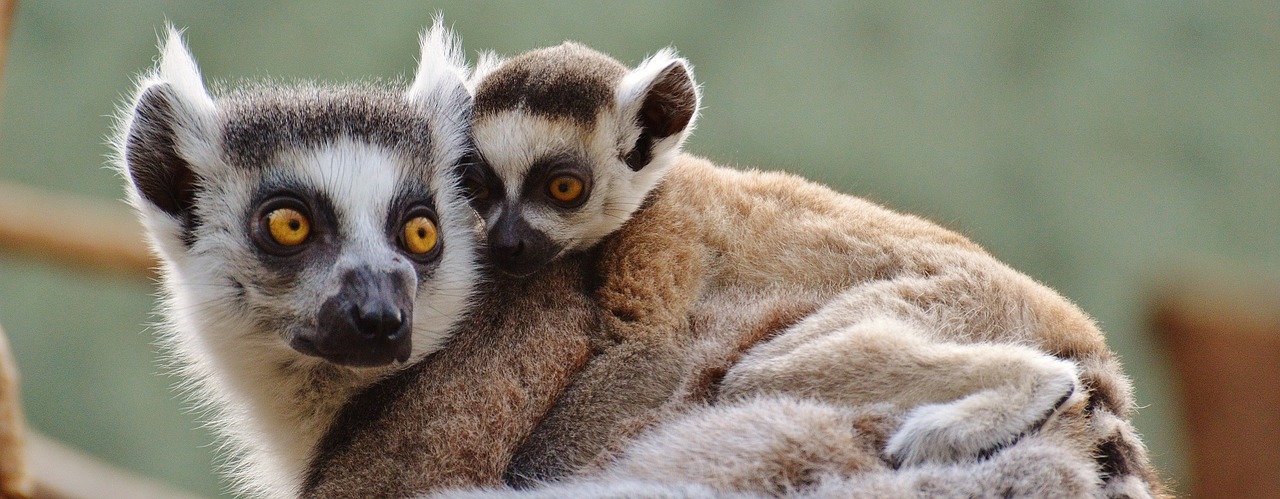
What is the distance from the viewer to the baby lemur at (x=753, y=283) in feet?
6.94

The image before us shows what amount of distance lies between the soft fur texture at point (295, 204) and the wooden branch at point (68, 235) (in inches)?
83.3

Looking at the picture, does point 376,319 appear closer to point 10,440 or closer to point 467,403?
point 467,403

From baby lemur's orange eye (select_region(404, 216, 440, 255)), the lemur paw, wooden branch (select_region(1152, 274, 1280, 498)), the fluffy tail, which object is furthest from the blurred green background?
the lemur paw

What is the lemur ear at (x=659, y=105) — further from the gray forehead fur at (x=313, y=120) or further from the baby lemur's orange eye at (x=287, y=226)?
the baby lemur's orange eye at (x=287, y=226)

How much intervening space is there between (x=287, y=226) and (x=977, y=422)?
1.42 m

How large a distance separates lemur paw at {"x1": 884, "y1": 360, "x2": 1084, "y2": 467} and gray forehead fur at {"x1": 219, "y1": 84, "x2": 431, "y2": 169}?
121 centimetres

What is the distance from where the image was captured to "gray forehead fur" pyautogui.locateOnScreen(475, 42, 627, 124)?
2.64m

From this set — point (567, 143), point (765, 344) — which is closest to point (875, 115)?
point (567, 143)

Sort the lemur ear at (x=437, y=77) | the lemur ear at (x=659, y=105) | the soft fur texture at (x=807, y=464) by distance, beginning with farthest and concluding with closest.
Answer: the lemur ear at (x=659, y=105), the lemur ear at (x=437, y=77), the soft fur texture at (x=807, y=464)

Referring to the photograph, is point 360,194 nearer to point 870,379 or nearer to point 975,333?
point 870,379

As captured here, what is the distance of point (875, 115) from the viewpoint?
7031 millimetres

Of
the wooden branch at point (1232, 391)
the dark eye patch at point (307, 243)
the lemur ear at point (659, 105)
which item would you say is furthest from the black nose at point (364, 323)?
the wooden branch at point (1232, 391)

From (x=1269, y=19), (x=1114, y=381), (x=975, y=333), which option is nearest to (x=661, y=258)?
(x=975, y=333)

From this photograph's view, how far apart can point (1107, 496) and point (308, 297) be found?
162 centimetres
